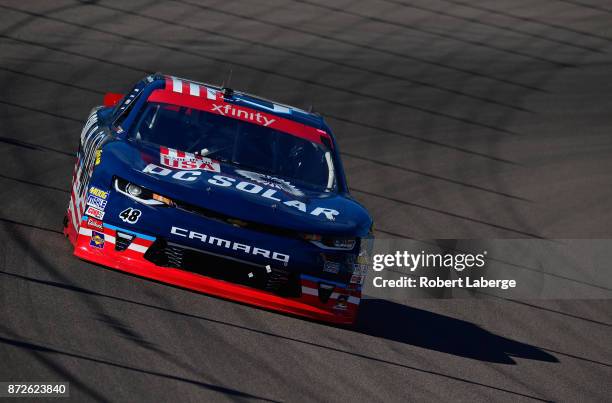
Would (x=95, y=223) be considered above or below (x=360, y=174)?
above

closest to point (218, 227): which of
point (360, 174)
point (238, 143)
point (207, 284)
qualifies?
point (207, 284)

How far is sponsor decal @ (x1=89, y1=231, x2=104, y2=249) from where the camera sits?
25.0 ft

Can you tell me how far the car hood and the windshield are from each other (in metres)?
0.27

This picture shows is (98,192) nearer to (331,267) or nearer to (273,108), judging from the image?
(331,267)

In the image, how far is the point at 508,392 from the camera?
715 cm

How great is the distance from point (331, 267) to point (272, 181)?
3.14ft

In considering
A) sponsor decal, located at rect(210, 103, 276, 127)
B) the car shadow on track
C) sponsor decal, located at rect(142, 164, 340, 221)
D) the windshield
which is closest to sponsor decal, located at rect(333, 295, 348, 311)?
the car shadow on track

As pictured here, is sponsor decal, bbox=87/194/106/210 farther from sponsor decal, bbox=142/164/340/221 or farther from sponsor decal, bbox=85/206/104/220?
sponsor decal, bbox=142/164/340/221

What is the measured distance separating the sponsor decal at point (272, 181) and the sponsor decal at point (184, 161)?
22cm

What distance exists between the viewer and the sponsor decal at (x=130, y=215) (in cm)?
750

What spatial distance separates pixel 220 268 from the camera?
24.6 feet

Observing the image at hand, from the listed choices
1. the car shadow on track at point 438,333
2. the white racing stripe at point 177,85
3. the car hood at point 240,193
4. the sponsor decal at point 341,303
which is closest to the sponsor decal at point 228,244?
the car hood at point 240,193

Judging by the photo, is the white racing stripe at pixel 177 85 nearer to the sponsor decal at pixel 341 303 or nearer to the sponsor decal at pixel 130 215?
the sponsor decal at pixel 130 215

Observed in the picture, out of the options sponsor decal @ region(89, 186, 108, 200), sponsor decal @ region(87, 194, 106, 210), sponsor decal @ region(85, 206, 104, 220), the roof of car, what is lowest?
sponsor decal @ region(85, 206, 104, 220)
